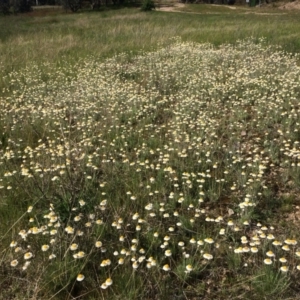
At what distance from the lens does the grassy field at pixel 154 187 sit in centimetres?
315

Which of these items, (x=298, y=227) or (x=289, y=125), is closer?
(x=298, y=227)

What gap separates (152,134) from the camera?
6367 mm

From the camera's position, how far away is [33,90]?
933 cm

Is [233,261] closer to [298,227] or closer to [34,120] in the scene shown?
[298,227]

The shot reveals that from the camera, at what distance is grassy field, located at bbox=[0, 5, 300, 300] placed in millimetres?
3152

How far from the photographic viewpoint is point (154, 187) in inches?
178

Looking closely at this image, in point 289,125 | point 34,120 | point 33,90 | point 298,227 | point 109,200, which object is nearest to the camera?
point 298,227

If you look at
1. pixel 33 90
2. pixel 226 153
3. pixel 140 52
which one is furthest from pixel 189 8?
pixel 226 153

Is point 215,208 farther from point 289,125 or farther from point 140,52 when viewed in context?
point 140,52

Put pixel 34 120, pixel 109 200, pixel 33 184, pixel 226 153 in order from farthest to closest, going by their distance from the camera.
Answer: pixel 34 120, pixel 226 153, pixel 33 184, pixel 109 200

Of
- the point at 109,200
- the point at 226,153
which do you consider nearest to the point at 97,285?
the point at 109,200

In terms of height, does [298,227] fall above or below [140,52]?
below

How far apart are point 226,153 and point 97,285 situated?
9.75 ft

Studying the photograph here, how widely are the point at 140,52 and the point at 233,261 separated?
1135cm
